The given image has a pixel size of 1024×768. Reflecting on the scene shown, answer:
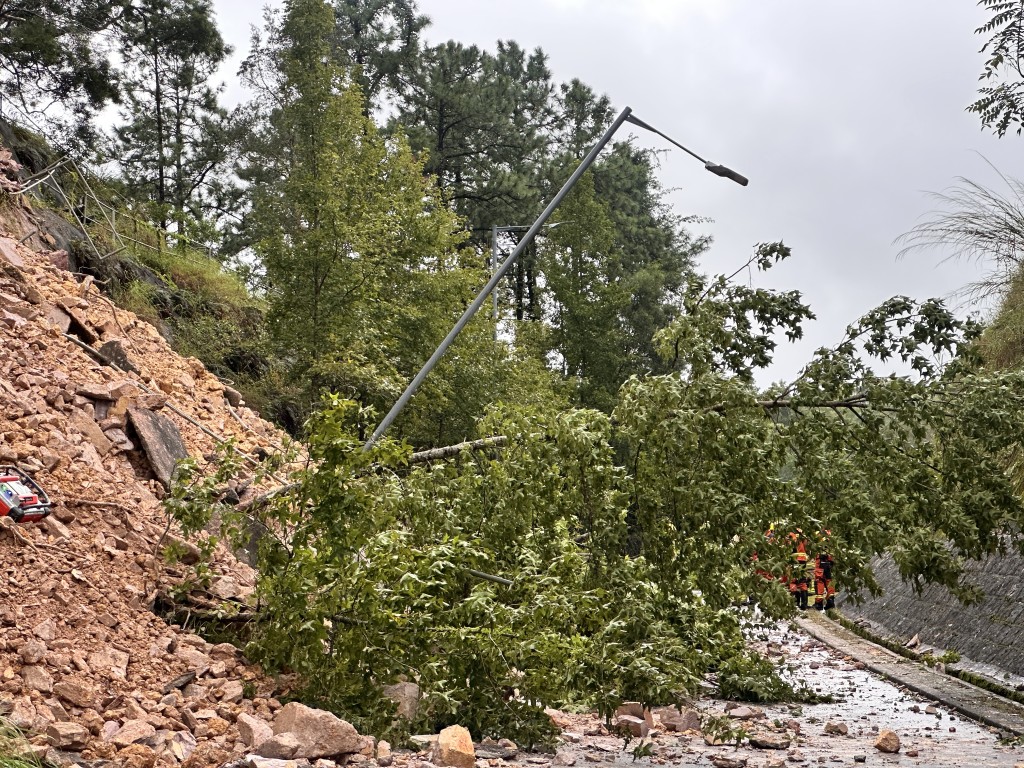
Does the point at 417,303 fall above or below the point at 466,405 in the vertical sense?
above

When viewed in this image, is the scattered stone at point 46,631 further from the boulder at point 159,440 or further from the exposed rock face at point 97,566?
the boulder at point 159,440

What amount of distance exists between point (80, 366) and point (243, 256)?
811 inches

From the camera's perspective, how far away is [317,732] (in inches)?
258

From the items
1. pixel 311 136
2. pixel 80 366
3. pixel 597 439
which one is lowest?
pixel 597 439

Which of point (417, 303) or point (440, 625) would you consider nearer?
point (440, 625)

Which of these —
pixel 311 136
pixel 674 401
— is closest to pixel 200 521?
pixel 674 401

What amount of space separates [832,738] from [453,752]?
204 inches

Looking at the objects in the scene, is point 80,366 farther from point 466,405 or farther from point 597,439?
point 466,405

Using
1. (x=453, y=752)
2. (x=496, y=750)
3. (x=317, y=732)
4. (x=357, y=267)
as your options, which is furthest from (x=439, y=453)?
(x=357, y=267)

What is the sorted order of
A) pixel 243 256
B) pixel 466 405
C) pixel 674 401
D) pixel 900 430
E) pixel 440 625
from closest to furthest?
pixel 440 625
pixel 674 401
pixel 900 430
pixel 466 405
pixel 243 256

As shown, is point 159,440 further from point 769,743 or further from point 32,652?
point 769,743

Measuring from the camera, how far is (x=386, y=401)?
18.5 meters

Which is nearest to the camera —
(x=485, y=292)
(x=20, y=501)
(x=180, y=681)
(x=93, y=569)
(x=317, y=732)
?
(x=317, y=732)

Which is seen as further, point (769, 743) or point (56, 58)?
point (56, 58)
